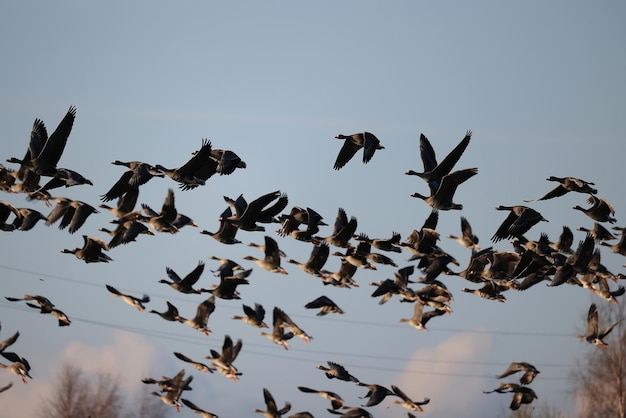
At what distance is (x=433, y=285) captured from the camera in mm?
30438

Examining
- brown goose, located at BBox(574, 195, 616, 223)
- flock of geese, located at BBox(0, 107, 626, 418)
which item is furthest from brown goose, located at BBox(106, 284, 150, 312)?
brown goose, located at BBox(574, 195, 616, 223)

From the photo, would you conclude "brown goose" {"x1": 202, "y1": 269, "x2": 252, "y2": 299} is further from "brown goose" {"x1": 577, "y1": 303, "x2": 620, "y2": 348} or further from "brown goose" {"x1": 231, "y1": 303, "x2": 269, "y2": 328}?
"brown goose" {"x1": 577, "y1": 303, "x2": 620, "y2": 348}

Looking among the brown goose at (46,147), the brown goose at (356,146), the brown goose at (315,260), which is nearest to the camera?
the brown goose at (46,147)

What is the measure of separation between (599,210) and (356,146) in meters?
5.88

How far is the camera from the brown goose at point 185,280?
96.6 ft

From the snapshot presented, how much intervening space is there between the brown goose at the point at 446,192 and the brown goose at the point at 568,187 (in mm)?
2428

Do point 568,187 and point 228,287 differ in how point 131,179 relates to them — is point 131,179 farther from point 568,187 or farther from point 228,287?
point 568,187

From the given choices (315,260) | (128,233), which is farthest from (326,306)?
(128,233)

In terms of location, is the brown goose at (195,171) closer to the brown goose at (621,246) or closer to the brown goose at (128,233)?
the brown goose at (128,233)

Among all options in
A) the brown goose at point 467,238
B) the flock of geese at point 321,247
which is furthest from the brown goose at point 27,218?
the brown goose at point 467,238

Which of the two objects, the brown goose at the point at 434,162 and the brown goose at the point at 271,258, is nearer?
the brown goose at the point at 434,162

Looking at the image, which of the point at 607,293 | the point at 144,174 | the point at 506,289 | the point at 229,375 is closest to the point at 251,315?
the point at 229,375

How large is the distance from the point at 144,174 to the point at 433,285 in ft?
25.5

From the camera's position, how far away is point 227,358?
2927cm
